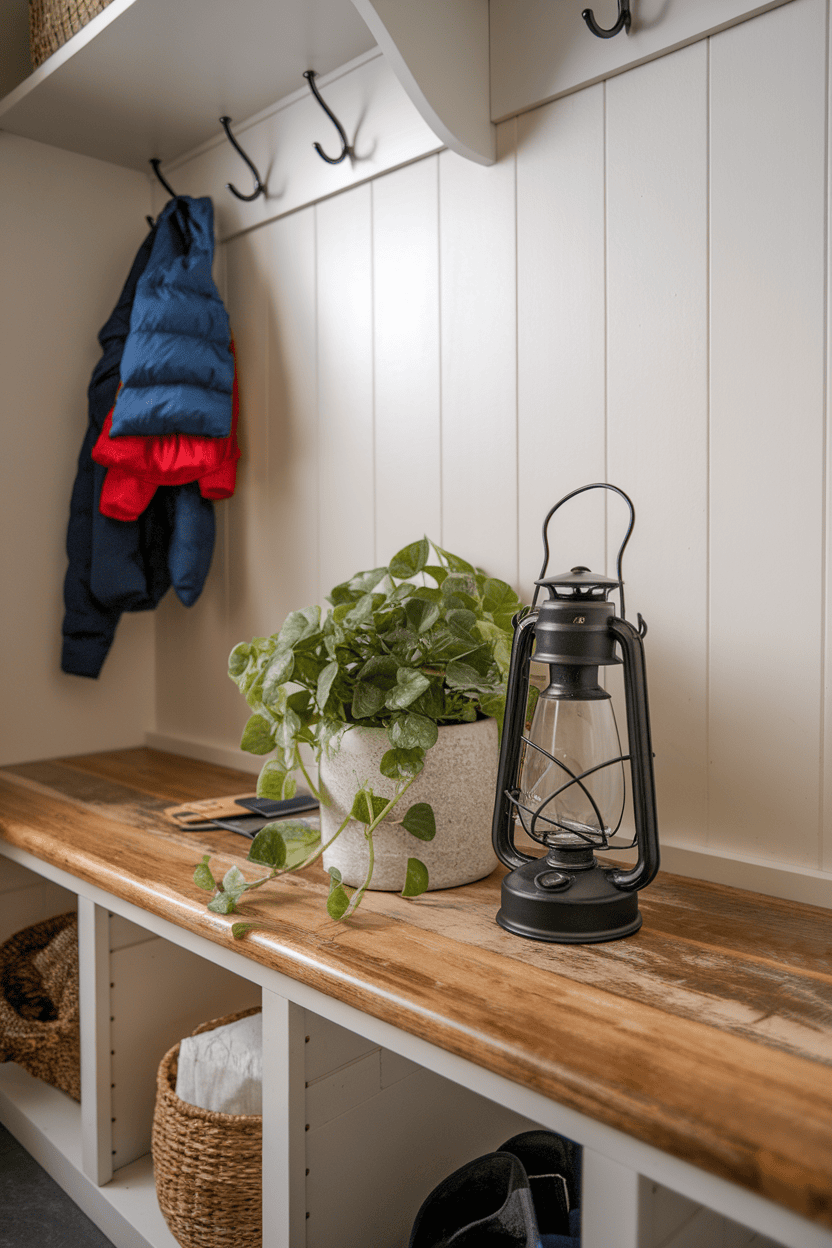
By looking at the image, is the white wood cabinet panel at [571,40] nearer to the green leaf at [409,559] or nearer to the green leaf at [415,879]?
the green leaf at [409,559]

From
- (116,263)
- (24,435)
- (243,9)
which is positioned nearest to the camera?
(243,9)

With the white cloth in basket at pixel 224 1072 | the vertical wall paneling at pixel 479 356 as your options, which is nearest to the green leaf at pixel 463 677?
the vertical wall paneling at pixel 479 356

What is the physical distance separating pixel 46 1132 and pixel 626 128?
1.62 metres

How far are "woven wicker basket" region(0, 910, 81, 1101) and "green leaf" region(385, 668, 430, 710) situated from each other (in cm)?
86

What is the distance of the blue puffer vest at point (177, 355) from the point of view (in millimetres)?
1494

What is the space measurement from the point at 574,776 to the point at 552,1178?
20.5 inches

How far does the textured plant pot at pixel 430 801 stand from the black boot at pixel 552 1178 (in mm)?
339

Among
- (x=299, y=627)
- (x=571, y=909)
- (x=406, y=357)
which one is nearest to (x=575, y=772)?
(x=571, y=909)

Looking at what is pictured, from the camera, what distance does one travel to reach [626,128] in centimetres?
109

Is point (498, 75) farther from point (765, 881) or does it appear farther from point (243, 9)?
point (765, 881)

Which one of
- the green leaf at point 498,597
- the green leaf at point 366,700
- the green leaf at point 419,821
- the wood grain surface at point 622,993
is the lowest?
the wood grain surface at point 622,993

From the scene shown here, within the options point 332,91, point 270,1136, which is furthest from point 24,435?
point 270,1136

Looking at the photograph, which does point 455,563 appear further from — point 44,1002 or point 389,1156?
point 44,1002

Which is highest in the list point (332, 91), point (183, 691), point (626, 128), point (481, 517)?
point (332, 91)
